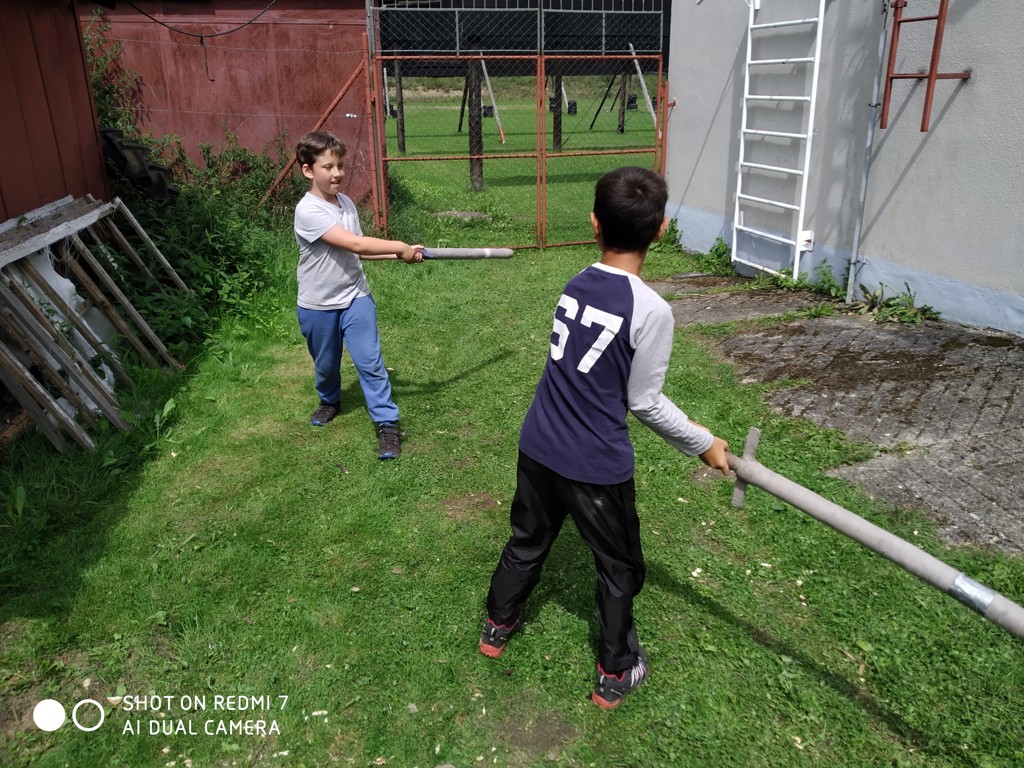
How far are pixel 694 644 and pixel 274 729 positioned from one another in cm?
161

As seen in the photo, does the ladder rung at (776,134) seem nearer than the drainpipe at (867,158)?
No

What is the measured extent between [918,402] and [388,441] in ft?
10.8

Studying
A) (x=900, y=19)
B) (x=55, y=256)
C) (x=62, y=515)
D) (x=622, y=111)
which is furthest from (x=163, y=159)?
(x=622, y=111)

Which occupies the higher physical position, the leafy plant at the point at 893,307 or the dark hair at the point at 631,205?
the dark hair at the point at 631,205

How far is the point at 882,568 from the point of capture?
357 centimetres

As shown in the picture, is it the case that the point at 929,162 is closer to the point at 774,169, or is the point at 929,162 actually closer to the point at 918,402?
the point at 774,169

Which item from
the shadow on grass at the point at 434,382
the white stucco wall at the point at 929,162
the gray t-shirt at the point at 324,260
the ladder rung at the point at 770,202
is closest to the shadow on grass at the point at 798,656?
the gray t-shirt at the point at 324,260

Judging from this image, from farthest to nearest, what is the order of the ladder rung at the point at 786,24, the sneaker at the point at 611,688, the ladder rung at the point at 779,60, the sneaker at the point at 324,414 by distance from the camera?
1. the ladder rung at the point at 779,60
2. the ladder rung at the point at 786,24
3. the sneaker at the point at 324,414
4. the sneaker at the point at 611,688

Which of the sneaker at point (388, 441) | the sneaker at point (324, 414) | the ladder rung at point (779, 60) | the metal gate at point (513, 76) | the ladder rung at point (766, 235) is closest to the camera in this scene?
the sneaker at point (388, 441)

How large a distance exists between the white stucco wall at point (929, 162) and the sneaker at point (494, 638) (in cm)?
479

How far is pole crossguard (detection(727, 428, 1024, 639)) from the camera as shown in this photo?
74.5 inches

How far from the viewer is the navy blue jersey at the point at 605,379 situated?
247 cm

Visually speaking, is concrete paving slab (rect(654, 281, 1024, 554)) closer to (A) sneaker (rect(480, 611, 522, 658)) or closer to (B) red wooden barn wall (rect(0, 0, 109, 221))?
(A) sneaker (rect(480, 611, 522, 658))

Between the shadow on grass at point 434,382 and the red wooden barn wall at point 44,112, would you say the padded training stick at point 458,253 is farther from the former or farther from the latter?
the red wooden barn wall at point 44,112
